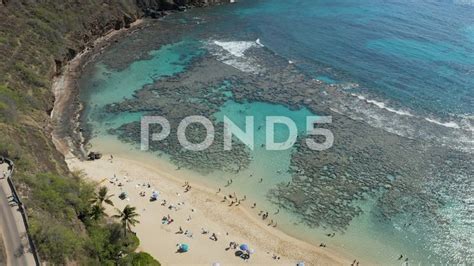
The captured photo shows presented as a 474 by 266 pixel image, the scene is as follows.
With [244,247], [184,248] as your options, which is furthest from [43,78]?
[244,247]

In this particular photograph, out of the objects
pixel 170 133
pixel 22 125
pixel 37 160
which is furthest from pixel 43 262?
pixel 170 133

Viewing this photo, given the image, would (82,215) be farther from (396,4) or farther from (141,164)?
(396,4)

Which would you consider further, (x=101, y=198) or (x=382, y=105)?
(x=382, y=105)

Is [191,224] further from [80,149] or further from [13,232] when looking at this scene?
[80,149]
